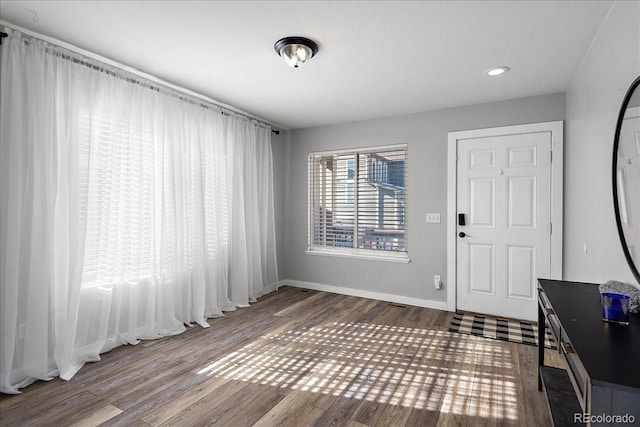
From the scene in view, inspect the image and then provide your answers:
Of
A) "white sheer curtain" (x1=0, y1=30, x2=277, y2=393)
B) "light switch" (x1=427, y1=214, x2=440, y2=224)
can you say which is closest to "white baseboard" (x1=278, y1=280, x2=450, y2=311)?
"light switch" (x1=427, y1=214, x2=440, y2=224)

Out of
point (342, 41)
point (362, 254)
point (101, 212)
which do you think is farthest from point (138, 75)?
point (362, 254)

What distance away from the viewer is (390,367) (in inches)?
98.0

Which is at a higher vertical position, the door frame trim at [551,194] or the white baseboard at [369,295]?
the door frame trim at [551,194]

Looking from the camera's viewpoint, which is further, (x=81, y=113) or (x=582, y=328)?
(x=81, y=113)

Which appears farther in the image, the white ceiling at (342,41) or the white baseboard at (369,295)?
the white baseboard at (369,295)

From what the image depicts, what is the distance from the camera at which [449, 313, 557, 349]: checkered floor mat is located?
9.95 ft

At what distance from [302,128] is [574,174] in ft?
11.3

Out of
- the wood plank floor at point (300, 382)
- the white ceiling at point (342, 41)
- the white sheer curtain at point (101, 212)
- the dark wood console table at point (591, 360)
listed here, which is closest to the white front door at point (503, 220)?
the white ceiling at point (342, 41)

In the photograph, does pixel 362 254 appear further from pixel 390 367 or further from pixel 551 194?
pixel 551 194

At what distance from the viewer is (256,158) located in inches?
169

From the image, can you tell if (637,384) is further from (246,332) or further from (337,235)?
(337,235)

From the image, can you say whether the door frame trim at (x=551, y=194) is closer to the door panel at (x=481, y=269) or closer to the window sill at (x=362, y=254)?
the door panel at (x=481, y=269)

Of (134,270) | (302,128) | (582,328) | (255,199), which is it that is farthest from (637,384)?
(302,128)

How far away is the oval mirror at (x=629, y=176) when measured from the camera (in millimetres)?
1545
